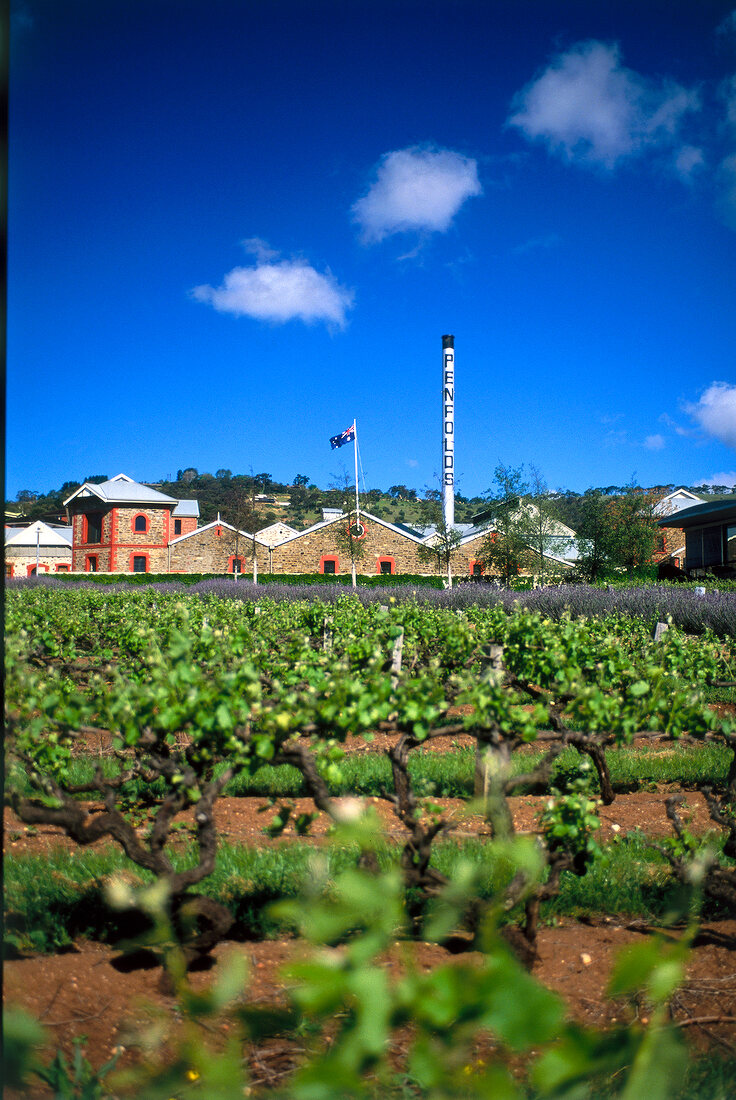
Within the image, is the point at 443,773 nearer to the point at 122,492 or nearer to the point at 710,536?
the point at 710,536

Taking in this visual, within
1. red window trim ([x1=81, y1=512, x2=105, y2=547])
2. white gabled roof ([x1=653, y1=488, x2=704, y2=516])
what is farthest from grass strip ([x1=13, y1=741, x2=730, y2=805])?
red window trim ([x1=81, y1=512, x2=105, y2=547])

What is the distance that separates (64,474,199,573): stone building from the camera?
41.8 metres

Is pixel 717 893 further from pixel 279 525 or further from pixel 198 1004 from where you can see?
pixel 279 525

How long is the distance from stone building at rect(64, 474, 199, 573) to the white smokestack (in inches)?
652

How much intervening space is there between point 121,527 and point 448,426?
2120 centimetres

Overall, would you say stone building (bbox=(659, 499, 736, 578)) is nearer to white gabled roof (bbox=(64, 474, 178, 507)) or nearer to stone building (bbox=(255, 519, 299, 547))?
white gabled roof (bbox=(64, 474, 178, 507))

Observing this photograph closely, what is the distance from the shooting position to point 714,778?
20.1 feet

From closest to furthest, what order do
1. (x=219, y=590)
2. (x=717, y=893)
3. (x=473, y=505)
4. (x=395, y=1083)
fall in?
(x=395, y=1083) → (x=717, y=893) → (x=219, y=590) → (x=473, y=505)

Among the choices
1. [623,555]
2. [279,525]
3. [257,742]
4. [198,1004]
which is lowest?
[257,742]

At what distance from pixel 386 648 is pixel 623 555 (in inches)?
1224

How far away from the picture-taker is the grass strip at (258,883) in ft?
11.2

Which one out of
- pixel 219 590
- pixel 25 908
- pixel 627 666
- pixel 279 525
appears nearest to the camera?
pixel 25 908

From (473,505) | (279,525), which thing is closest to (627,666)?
(279,525)

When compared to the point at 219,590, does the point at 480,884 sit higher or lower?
lower
